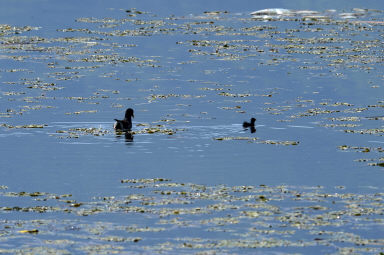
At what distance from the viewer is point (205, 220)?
774 inches

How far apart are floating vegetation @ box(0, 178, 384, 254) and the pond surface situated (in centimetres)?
4

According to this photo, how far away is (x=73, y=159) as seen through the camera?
27.0 meters

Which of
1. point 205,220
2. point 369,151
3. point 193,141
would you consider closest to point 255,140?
point 193,141

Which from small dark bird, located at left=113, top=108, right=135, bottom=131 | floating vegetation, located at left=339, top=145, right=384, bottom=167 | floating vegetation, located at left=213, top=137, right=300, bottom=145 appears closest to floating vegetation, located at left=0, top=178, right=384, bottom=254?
floating vegetation, located at left=339, top=145, right=384, bottom=167

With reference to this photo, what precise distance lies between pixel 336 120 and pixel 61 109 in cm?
968

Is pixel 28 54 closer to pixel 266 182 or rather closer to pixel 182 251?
pixel 266 182

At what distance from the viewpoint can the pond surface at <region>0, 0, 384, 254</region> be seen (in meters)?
19.0

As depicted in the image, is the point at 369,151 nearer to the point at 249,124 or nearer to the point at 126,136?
the point at 249,124

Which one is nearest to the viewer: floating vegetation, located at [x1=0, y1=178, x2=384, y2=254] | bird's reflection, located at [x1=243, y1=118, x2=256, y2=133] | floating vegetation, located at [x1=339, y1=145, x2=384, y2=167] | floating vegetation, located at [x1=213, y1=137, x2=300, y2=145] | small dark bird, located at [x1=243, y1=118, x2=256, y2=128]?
floating vegetation, located at [x1=0, y1=178, x2=384, y2=254]

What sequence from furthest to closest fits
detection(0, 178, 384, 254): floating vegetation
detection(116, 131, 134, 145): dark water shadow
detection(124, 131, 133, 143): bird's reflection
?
detection(124, 131, 133, 143): bird's reflection < detection(116, 131, 134, 145): dark water shadow < detection(0, 178, 384, 254): floating vegetation

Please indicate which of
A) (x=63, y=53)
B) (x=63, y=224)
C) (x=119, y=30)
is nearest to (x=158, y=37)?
(x=119, y=30)

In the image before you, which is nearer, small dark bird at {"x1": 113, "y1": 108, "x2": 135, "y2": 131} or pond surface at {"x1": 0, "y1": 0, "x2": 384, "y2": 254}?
pond surface at {"x1": 0, "y1": 0, "x2": 384, "y2": 254}

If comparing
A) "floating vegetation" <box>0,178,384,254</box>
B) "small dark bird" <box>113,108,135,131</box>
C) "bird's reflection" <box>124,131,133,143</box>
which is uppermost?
"small dark bird" <box>113,108,135,131</box>

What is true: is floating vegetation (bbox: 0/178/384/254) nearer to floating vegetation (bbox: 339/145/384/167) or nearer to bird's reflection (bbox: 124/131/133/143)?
floating vegetation (bbox: 339/145/384/167)
